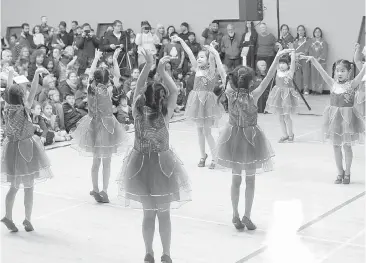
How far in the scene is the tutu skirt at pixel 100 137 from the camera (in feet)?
20.6

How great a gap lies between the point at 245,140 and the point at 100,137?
1539 mm

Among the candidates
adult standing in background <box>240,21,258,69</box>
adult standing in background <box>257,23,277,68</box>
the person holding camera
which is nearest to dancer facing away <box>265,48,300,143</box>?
adult standing in background <box>240,21,258,69</box>

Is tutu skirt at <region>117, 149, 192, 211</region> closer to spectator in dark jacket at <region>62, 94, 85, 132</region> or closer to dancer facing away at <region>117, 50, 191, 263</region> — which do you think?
dancer facing away at <region>117, 50, 191, 263</region>

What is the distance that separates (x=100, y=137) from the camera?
6.29 m

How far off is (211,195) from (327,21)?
9529mm

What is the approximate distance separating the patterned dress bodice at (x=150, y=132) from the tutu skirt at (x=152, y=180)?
0.14 ft

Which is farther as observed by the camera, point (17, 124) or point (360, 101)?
point (360, 101)

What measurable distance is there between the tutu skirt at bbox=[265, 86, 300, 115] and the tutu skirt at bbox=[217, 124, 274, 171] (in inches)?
153

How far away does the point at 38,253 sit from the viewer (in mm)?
5051

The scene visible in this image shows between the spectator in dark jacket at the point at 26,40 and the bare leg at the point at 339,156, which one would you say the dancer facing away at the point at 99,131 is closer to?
the bare leg at the point at 339,156

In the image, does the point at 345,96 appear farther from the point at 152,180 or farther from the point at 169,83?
the point at 152,180

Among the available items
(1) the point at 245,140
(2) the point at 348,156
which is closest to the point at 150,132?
(1) the point at 245,140

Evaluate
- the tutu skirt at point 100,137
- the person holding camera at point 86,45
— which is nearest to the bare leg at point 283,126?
the tutu skirt at point 100,137

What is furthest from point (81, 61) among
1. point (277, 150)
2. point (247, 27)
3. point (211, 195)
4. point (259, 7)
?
point (211, 195)
